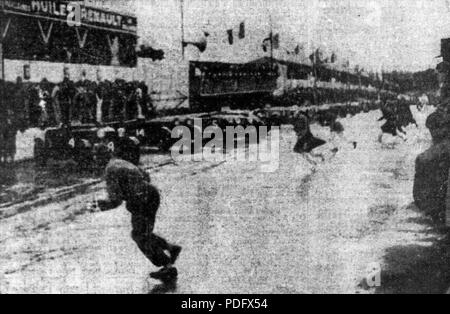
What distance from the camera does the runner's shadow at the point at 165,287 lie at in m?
5.87

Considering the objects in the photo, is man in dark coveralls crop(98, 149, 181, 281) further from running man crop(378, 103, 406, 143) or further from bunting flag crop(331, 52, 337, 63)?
bunting flag crop(331, 52, 337, 63)

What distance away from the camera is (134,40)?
70.9 feet

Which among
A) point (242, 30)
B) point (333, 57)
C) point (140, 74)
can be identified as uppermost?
point (242, 30)

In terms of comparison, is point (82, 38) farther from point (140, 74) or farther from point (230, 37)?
point (230, 37)

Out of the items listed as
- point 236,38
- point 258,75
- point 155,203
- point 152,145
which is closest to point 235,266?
point 155,203

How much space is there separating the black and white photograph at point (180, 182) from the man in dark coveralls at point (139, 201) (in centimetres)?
1

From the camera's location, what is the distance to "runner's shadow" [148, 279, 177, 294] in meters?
5.87

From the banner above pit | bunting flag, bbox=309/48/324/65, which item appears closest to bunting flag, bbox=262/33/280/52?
bunting flag, bbox=309/48/324/65

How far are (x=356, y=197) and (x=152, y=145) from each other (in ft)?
29.7

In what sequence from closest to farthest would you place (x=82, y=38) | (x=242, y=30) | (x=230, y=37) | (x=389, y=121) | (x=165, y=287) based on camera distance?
1. (x=165, y=287)
2. (x=82, y=38)
3. (x=389, y=121)
4. (x=230, y=37)
5. (x=242, y=30)

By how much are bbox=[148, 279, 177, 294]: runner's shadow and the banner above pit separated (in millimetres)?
10724

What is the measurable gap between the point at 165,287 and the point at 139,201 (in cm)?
88

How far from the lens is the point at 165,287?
19.7 feet

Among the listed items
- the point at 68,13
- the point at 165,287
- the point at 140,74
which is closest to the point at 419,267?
the point at 165,287
